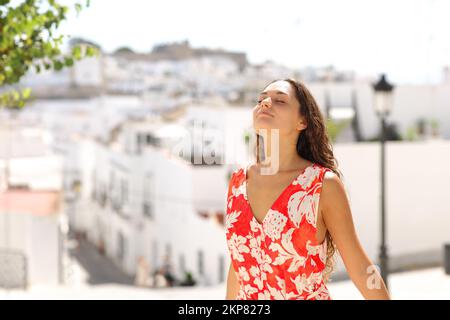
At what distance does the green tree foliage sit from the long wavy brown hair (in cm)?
145

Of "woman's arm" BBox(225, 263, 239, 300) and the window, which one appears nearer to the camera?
"woman's arm" BBox(225, 263, 239, 300)

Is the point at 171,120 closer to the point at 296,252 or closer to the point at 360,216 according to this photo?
the point at 360,216

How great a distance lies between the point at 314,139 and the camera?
169cm

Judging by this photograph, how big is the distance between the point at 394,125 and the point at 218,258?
5501mm

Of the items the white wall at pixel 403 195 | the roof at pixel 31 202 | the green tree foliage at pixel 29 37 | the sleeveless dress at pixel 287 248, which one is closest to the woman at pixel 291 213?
the sleeveless dress at pixel 287 248

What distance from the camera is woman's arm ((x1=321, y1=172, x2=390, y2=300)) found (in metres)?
1.55

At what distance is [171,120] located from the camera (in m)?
Answer: 19.5

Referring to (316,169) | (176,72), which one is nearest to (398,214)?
(316,169)

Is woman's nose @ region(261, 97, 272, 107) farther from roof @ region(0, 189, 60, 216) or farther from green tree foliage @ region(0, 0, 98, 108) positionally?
roof @ region(0, 189, 60, 216)

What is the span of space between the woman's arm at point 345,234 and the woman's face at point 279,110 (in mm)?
168

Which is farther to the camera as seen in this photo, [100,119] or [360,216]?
[100,119]

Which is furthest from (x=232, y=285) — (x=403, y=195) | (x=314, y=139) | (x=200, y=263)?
(x=200, y=263)

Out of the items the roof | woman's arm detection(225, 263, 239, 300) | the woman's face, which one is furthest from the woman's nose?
the roof

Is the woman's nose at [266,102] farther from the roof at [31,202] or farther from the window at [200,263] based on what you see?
the window at [200,263]
